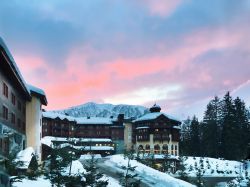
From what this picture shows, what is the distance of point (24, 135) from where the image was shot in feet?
170

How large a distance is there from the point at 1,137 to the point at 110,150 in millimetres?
80875

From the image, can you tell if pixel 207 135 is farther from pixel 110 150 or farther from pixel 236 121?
pixel 110 150

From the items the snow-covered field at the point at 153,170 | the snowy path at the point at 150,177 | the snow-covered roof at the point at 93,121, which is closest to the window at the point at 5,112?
the snow-covered field at the point at 153,170

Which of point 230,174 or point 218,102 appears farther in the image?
point 218,102

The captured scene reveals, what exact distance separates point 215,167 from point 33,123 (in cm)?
4873

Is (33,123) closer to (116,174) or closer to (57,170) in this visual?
(116,174)

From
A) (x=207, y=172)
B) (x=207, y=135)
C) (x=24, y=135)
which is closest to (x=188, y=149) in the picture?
(x=207, y=135)

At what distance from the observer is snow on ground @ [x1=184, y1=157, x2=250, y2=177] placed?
276ft

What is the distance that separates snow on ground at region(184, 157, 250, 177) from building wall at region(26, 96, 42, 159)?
36.5m

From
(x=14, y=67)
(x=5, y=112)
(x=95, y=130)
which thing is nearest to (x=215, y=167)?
(x=95, y=130)

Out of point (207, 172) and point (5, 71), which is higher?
point (5, 71)

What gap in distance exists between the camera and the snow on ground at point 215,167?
84.1m

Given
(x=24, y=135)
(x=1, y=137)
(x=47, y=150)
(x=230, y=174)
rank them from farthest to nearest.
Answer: (x=230, y=174) → (x=47, y=150) → (x=24, y=135) → (x=1, y=137)

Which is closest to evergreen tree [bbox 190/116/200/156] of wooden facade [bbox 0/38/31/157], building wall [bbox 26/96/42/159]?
building wall [bbox 26/96/42/159]
